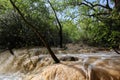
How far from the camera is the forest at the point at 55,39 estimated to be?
6242 millimetres

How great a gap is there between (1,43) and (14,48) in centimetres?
87

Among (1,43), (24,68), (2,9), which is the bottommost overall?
(24,68)

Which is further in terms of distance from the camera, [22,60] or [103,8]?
[103,8]

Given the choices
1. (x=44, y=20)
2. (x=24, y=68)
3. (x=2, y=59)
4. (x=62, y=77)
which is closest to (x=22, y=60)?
(x=24, y=68)

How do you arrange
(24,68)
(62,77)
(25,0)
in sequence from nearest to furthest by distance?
1. (62,77)
2. (24,68)
3. (25,0)

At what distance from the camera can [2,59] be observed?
11.0 m

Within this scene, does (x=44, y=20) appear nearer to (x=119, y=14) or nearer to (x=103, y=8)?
(x=103, y=8)

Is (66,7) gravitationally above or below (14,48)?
above

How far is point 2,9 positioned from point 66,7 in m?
4.69

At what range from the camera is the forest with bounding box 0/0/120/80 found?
20.5 feet

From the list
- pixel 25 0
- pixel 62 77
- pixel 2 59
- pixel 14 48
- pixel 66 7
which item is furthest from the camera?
pixel 66 7

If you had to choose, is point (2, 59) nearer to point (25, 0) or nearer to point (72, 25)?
point (25, 0)

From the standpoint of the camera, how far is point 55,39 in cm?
1495

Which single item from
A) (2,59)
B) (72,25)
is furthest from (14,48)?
(72,25)
